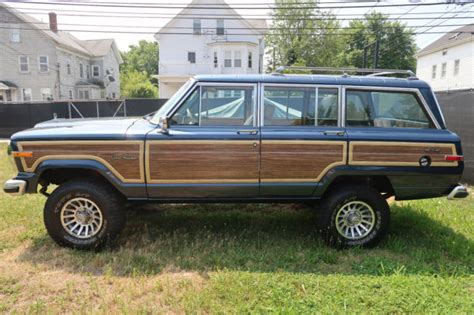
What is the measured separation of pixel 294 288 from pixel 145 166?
200cm

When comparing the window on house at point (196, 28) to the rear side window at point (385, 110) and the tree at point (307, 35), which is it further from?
the rear side window at point (385, 110)

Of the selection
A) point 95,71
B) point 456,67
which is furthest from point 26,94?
point 456,67

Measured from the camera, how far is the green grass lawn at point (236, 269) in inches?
123

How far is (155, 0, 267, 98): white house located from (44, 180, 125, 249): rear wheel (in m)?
25.9

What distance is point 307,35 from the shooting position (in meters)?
41.2

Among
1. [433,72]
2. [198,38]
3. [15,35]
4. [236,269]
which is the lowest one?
[236,269]

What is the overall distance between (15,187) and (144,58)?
72923 millimetres

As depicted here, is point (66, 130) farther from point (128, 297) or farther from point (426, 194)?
point (426, 194)

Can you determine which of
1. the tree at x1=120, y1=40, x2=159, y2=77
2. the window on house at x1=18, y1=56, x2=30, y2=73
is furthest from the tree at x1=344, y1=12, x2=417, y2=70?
the tree at x1=120, y1=40, x2=159, y2=77

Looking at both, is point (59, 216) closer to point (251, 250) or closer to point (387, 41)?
point (251, 250)

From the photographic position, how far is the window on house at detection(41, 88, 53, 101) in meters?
29.4

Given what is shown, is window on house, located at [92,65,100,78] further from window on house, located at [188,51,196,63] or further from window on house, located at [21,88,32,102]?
window on house, located at [188,51,196,63]

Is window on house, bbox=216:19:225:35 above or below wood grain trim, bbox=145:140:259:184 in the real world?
above

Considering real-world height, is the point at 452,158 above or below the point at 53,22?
below
